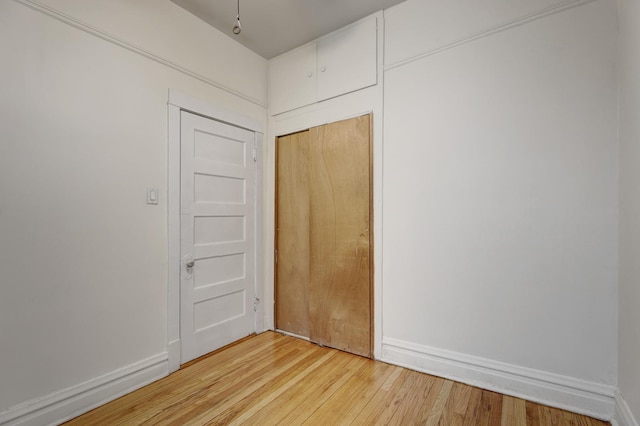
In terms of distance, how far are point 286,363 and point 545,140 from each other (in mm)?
2530

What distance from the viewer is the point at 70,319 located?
1.78 metres

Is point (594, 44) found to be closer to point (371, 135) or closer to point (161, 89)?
point (371, 135)

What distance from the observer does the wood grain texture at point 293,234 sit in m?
2.94

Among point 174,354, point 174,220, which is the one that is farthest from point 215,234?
point 174,354

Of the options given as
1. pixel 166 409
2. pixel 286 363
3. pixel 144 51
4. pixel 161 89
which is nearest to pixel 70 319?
pixel 166 409

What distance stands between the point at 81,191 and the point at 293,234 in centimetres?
178

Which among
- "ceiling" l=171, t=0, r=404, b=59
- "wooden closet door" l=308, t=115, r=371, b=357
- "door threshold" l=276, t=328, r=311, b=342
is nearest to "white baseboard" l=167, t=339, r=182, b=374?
"door threshold" l=276, t=328, r=311, b=342

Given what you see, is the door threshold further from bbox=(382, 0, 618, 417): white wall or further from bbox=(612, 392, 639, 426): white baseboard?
bbox=(612, 392, 639, 426): white baseboard

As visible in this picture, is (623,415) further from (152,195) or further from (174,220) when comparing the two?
(152,195)

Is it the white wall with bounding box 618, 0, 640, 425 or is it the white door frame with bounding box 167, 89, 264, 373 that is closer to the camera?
the white wall with bounding box 618, 0, 640, 425

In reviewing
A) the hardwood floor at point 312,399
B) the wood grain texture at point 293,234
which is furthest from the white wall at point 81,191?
the wood grain texture at point 293,234

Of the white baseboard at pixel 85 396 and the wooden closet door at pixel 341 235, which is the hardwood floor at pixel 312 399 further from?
the wooden closet door at pixel 341 235

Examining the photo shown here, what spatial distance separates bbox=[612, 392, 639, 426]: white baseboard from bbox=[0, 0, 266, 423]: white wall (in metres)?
2.90

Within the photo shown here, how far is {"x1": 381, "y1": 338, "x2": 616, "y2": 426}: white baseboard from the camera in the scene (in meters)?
1.68
